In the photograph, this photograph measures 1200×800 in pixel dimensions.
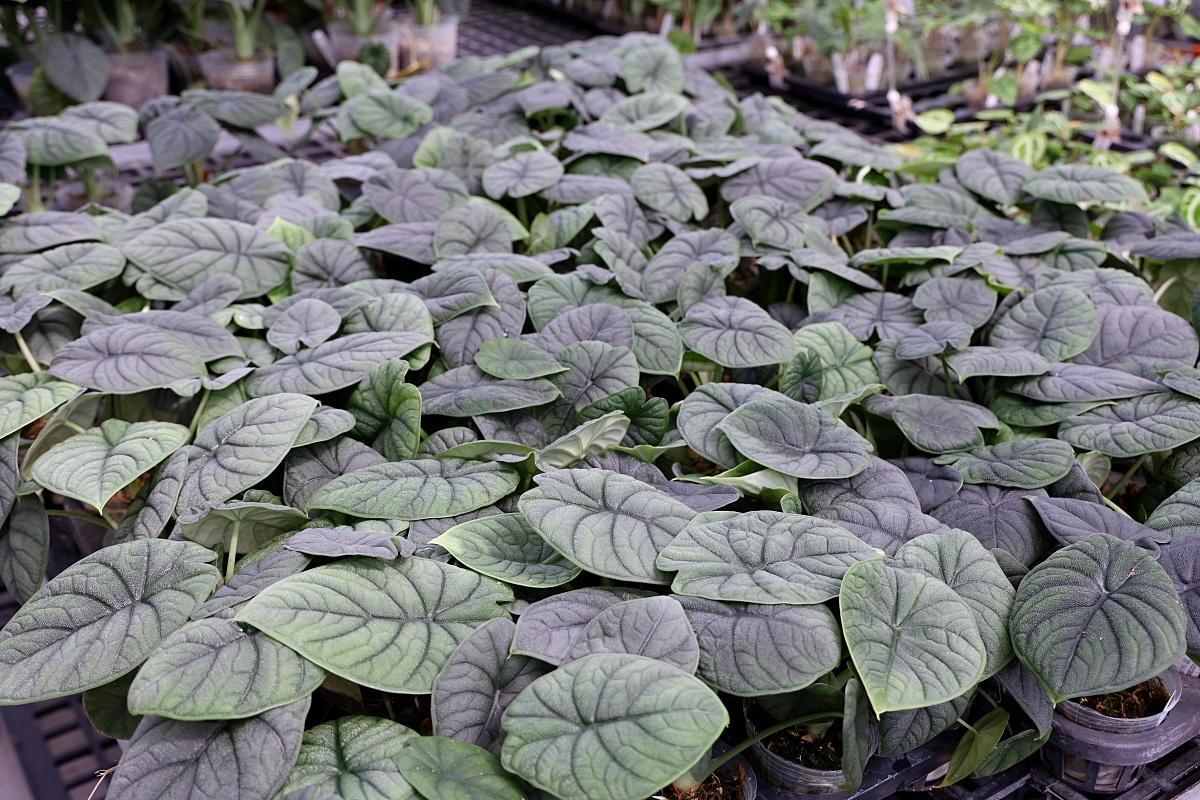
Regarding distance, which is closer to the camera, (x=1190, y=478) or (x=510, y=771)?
(x=510, y=771)

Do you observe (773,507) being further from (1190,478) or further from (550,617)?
(1190,478)

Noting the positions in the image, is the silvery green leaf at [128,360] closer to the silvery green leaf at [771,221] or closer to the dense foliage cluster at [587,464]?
the dense foliage cluster at [587,464]

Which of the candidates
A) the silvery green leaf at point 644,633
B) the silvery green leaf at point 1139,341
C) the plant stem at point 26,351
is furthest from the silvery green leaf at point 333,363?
the silvery green leaf at point 1139,341

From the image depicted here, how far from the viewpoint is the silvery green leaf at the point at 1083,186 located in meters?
2.06

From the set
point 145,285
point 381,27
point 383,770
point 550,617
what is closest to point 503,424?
point 550,617

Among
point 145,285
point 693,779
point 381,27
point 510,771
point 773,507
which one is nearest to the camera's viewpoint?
point 510,771

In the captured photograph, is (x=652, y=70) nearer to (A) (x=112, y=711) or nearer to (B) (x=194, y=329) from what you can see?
(B) (x=194, y=329)

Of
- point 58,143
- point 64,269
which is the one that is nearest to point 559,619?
point 64,269

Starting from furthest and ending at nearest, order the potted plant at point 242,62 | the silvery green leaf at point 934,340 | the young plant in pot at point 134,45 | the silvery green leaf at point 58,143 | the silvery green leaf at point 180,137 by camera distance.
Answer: the potted plant at point 242,62 < the young plant in pot at point 134,45 < the silvery green leaf at point 180,137 < the silvery green leaf at point 58,143 < the silvery green leaf at point 934,340

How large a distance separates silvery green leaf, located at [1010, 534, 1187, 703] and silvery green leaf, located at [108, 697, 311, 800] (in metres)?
0.83

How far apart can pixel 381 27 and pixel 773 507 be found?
3.57m

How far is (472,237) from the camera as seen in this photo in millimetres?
2021

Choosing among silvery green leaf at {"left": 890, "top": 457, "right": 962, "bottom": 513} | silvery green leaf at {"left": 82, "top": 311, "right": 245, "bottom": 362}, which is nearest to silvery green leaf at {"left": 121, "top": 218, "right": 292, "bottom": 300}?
silvery green leaf at {"left": 82, "top": 311, "right": 245, "bottom": 362}

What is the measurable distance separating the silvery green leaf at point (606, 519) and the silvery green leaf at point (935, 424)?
477mm
